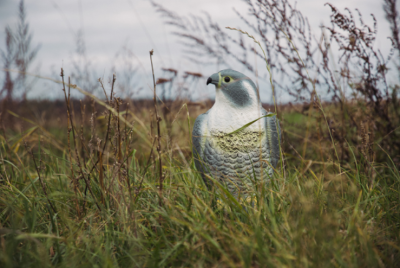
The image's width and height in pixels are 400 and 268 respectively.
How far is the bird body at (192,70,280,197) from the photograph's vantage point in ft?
5.95

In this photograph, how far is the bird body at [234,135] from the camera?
1.81 metres

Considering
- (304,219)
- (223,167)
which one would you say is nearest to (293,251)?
(304,219)

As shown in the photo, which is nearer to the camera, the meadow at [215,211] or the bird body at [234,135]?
the meadow at [215,211]

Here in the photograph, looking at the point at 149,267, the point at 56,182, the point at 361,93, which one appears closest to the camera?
the point at 149,267

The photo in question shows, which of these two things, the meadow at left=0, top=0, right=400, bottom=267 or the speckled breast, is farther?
the speckled breast

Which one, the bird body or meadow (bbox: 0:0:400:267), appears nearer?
meadow (bbox: 0:0:400:267)

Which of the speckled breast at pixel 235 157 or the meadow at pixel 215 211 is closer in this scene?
the meadow at pixel 215 211

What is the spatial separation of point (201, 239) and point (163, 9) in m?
2.59

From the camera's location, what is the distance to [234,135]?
181cm

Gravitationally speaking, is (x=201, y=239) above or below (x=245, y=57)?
Result: below

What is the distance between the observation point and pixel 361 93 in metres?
2.92

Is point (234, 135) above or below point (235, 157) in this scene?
above

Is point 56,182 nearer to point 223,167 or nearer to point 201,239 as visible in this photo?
point 223,167

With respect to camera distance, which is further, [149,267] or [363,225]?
[363,225]
